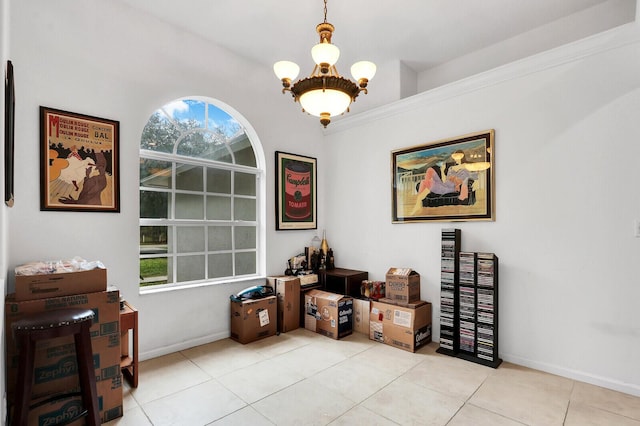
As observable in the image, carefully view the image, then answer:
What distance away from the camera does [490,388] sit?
8.50 feet

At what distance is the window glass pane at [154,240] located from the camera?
3242 mm

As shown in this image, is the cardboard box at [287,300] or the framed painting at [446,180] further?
the cardboard box at [287,300]

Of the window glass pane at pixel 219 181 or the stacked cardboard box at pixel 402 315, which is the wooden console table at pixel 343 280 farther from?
the window glass pane at pixel 219 181

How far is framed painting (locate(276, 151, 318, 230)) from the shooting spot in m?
4.25

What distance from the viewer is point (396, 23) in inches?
127

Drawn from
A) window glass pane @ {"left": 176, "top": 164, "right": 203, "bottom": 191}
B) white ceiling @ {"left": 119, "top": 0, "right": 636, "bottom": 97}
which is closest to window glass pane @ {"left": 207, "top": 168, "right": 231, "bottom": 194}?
window glass pane @ {"left": 176, "top": 164, "right": 203, "bottom": 191}

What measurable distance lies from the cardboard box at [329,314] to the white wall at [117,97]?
35.7 inches

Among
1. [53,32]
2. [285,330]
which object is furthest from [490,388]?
[53,32]

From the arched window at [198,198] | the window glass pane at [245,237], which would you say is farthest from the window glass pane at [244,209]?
the window glass pane at [245,237]

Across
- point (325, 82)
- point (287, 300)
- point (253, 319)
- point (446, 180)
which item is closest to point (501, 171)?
point (446, 180)

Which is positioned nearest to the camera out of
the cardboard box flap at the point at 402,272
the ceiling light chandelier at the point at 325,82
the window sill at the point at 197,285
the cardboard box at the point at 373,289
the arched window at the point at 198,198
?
the ceiling light chandelier at the point at 325,82

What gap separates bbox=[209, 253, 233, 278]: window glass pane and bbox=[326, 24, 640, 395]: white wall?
226 cm

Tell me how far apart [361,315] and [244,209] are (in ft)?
6.27

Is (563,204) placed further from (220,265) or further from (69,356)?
(69,356)
